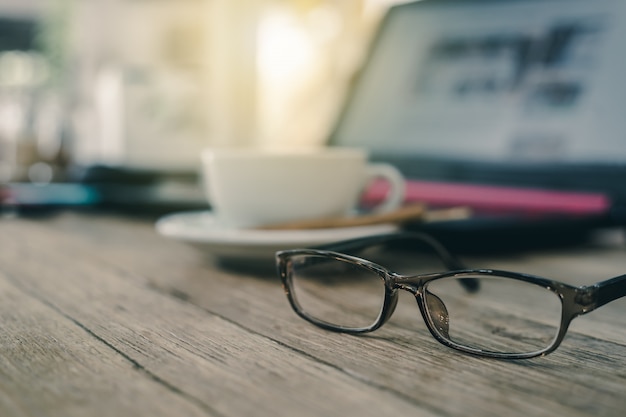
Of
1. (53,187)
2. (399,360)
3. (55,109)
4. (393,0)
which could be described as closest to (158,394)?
(399,360)

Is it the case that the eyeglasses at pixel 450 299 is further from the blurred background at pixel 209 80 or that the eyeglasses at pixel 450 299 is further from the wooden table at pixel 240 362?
the blurred background at pixel 209 80

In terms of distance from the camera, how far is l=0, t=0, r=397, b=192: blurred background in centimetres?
141

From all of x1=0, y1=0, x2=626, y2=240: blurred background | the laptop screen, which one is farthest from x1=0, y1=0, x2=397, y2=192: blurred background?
the laptop screen

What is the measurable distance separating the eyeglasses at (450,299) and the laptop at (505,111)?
14cm

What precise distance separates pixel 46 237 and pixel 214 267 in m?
0.29

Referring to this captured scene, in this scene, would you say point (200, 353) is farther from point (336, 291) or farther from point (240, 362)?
point (336, 291)

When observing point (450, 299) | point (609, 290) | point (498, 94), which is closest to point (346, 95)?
point (498, 94)

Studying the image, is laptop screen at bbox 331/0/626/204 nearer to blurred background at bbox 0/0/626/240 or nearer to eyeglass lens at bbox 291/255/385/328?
blurred background at bbox 0/0/626/240

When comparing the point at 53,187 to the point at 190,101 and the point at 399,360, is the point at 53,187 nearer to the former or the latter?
the point at 190,101

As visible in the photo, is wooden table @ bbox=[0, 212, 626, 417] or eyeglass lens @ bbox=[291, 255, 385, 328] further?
eyeglass lens @ bbox=[291, 255, 385, 328]

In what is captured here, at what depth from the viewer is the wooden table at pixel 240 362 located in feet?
0.78

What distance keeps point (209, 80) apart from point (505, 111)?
2.75 feet

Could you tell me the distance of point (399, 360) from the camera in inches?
11.6

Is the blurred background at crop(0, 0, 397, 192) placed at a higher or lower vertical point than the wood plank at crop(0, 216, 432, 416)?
higher
